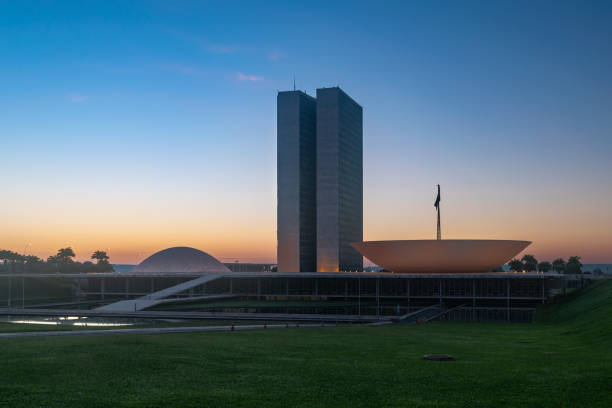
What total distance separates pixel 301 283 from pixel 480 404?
85.3 m

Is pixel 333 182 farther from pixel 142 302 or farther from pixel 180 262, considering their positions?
pixel 142 302

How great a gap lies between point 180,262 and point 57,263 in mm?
60083

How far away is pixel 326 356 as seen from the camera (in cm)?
2125

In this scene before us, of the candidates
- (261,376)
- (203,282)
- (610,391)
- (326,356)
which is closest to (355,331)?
(326,356)

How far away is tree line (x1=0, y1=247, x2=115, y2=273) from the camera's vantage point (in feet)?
475

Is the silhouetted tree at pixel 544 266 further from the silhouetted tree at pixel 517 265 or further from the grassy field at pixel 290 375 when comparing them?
the grassy field at pixel 290 375

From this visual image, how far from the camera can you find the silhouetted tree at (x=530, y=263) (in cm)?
18650

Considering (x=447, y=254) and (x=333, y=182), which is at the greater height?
(x=333, y=182)

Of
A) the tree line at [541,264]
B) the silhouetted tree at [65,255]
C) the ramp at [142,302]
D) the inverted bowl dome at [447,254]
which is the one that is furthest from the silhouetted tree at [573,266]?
the silhouetted tree at [65,255]

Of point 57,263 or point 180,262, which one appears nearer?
point 180,262

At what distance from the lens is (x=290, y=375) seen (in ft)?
53.8

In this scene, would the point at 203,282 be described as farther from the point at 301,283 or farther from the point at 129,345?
the point at 129,345

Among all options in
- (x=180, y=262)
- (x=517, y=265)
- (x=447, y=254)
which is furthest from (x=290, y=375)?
(x=517, y=265)

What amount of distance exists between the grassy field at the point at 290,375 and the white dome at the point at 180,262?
105100 mm
